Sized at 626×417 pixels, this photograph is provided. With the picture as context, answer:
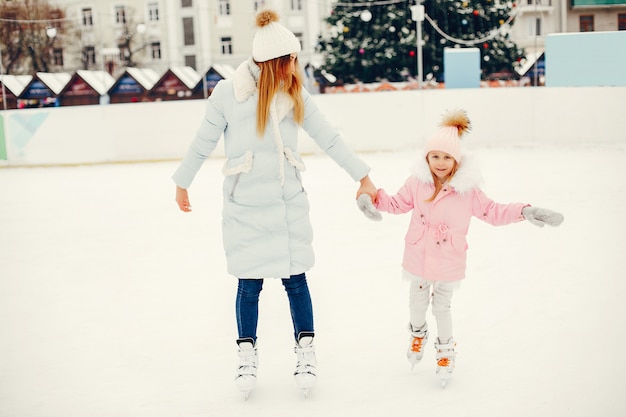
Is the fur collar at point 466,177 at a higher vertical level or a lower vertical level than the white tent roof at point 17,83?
lower

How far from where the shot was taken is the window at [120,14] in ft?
105

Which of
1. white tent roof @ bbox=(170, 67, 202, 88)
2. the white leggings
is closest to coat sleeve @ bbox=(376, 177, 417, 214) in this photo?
the white leggings

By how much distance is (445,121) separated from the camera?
256cm

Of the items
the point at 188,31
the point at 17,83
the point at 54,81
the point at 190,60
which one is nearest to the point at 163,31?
the point at 188,31

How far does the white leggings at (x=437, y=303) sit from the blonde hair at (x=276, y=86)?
26.9 inches

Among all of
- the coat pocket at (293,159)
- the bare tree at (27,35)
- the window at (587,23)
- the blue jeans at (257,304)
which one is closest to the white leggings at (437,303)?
the blue jeans at (257,304)

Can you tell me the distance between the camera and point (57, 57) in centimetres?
3092

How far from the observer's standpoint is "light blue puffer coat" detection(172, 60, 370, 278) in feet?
8.02

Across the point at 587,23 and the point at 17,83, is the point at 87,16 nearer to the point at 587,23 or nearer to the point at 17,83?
the point at 17,83

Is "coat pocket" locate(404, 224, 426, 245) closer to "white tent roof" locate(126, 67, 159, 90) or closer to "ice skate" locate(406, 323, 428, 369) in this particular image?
"ice skate" locate(406, 323, 428, 369)

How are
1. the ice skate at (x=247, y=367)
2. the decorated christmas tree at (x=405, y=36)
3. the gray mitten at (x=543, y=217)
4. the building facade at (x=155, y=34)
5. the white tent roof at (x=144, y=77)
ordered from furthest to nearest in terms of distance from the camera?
the building facade at (x=155, y=34) → the white tent roof at (x=144, y=77) → the decorated christmas tree at (x=405, y=36) → the ice skate at (x=247, y=367) → the gray mitten at (x=543, y=217)

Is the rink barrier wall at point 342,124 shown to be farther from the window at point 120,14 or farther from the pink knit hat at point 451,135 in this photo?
the window at point 120,14

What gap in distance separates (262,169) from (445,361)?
0.86m

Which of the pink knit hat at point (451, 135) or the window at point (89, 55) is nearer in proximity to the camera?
the pink knit hat at point (451, 135)
